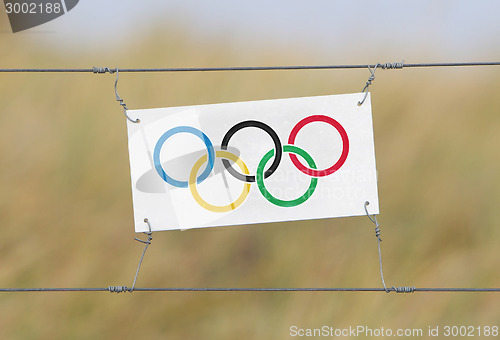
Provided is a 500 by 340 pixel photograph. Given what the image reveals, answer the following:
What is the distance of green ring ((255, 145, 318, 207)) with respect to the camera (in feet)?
4.16

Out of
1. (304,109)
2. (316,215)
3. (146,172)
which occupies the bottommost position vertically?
(316,215)

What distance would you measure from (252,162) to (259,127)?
8 cm

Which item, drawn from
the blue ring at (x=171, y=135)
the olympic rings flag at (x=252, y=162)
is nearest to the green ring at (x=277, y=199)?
the olympic rings flag at (x=252, y=162)

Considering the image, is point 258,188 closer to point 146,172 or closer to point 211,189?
point 211,189

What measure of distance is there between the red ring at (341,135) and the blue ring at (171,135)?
19 centimetres

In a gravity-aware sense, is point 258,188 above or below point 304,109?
below

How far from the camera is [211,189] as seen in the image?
127 cm

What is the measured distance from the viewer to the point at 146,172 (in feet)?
4.17

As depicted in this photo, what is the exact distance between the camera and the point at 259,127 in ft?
4.20

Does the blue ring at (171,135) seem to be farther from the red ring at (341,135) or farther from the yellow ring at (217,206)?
the red ring at (341,135)

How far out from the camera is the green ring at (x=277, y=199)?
127cm

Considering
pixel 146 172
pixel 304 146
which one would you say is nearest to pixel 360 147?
pixel 304 146

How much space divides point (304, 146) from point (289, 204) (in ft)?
0.46

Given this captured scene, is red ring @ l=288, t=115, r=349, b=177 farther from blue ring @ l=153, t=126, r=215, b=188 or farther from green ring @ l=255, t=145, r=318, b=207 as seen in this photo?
blue ring @ l=153, t=126, r=215, b=188
